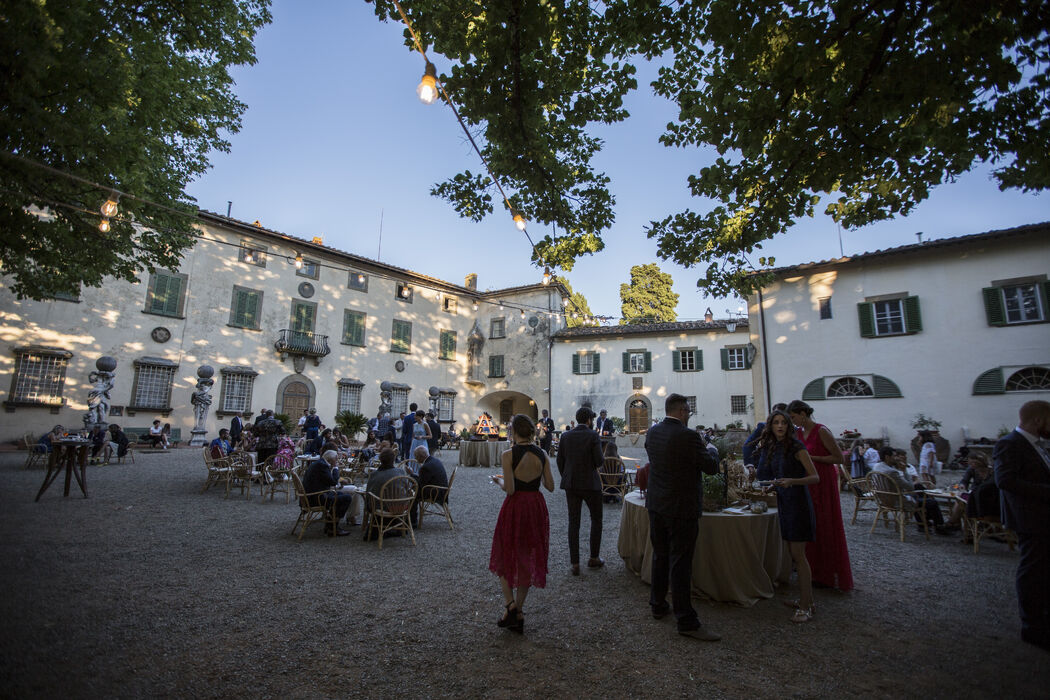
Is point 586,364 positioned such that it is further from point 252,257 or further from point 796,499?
point 796,499

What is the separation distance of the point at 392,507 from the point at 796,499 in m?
4.55

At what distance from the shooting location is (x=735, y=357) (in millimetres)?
22844

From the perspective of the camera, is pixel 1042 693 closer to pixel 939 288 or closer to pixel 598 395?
pixel 939 288

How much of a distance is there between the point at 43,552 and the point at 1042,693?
8.43m

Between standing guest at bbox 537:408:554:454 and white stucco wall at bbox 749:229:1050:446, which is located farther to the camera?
standing guest at bbox 537:408:554:454

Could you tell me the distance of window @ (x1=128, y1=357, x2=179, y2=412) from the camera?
1744 cm

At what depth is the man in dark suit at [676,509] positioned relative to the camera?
3.52 m

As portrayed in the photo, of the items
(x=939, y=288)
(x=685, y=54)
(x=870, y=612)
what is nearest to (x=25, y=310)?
(x=685, y=54)

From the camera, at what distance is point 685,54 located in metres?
5.57

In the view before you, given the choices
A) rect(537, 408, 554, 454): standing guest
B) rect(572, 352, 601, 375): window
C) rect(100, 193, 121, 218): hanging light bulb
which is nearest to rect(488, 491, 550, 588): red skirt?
rect(100, 193, 121, 218): hanging light bulb

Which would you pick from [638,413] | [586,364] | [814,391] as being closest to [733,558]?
[814,391]

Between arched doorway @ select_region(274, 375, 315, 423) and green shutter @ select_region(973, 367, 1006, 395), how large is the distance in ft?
79.3

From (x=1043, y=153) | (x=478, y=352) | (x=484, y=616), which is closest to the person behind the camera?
(x=484, y=616)

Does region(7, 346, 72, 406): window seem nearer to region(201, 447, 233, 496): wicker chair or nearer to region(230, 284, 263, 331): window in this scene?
region(230, 284, 263, 331): window
